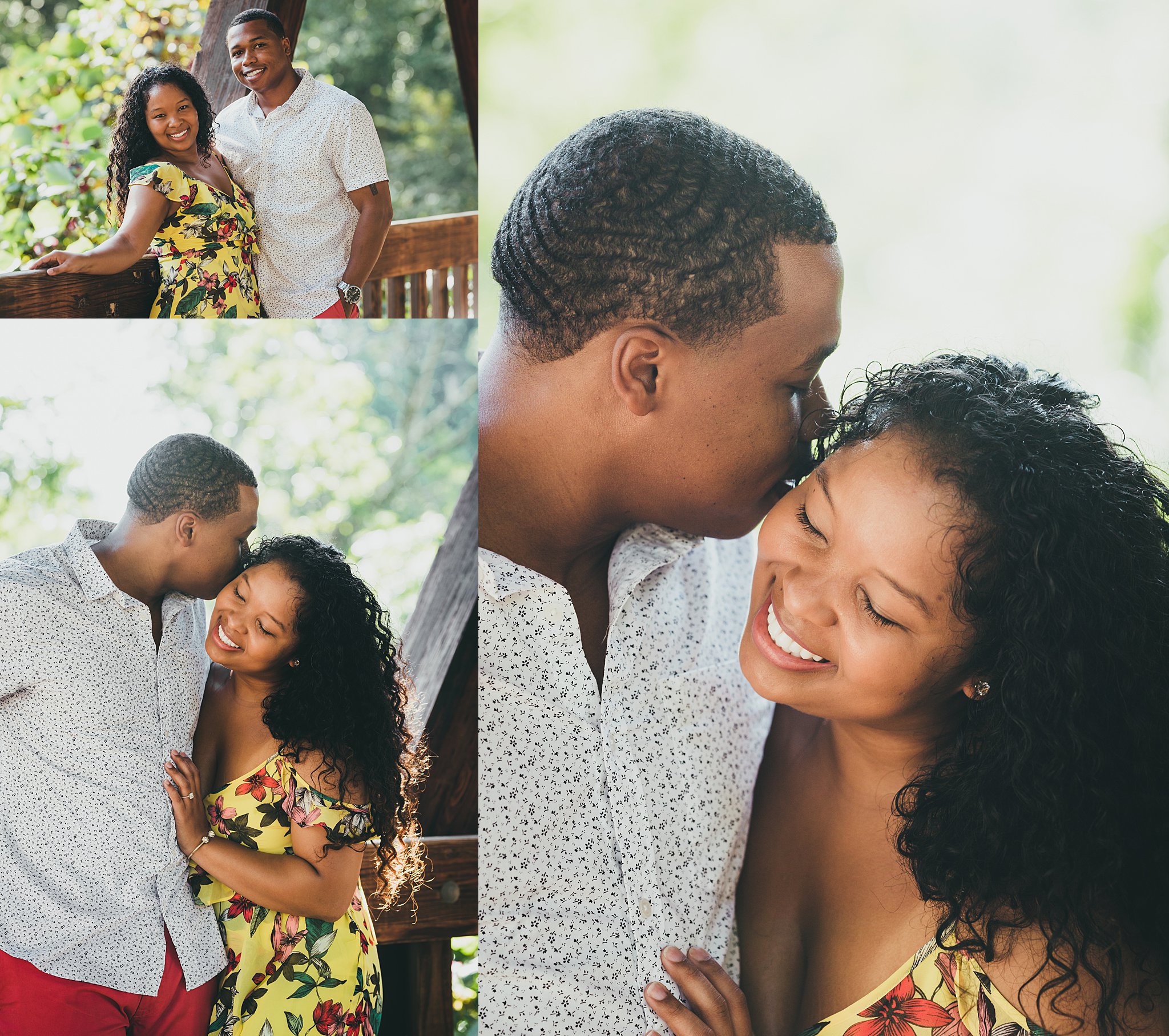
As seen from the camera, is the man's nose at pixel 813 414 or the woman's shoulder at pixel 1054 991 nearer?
the woman's shoulder at pixel 1054 991

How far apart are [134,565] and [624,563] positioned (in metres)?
0.61

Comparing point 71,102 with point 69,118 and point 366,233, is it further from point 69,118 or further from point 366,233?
point 366,233

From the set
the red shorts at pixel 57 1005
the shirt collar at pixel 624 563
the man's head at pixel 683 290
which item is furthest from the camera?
the shirt collar at pixel 624 563

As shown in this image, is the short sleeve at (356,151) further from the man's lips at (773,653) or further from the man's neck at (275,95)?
the man's lips at (773,653)

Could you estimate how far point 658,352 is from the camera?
4.27 feet

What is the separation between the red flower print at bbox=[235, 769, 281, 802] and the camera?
123cm

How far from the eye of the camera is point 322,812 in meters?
1.26

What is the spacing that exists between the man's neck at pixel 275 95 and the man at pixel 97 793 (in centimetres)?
55

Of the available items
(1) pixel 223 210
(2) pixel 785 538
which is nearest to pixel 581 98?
(1) pixel 223 210

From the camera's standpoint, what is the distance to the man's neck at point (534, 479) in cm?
136

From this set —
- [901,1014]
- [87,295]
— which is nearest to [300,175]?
[87,295]

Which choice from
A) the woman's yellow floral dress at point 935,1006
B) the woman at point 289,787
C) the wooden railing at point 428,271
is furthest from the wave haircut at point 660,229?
the woman's yellow floral dress at point 935,1006

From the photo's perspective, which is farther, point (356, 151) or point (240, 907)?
point (356, 151)

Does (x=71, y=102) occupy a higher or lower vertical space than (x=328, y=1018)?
higher
